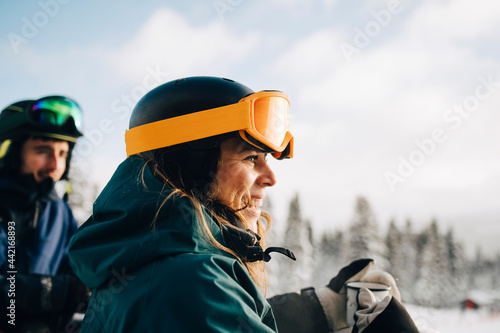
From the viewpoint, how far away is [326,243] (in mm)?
68688

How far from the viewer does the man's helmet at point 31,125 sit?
164 inches

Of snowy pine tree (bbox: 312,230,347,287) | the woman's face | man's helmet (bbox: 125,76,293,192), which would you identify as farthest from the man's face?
snowy pine tree (bbox: 312,230,347,287)

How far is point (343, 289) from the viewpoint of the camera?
3125 millimetres

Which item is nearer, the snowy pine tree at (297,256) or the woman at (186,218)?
the woman at (186,218)

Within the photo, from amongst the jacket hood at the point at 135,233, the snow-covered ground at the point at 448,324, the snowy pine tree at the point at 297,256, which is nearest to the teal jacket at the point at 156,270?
the jacket hood at the point at 135,233

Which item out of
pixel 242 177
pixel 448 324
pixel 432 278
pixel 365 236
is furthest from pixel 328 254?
pixel 242 177

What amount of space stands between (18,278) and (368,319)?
3.34 m

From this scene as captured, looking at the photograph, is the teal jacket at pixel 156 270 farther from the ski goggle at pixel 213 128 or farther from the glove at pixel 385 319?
the glove at pixel 385 319

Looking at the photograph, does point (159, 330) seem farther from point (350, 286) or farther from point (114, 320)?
point (350, 286)

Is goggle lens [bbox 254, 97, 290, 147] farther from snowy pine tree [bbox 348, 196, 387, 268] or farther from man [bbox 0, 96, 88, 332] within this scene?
snowy pine tree [bbox 348, 196, 387, 268]

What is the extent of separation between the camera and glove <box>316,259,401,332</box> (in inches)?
117

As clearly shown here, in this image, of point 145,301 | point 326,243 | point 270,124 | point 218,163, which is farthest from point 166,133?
point 326,243

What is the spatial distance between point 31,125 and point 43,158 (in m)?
0.41

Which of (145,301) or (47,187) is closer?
(145,301)
